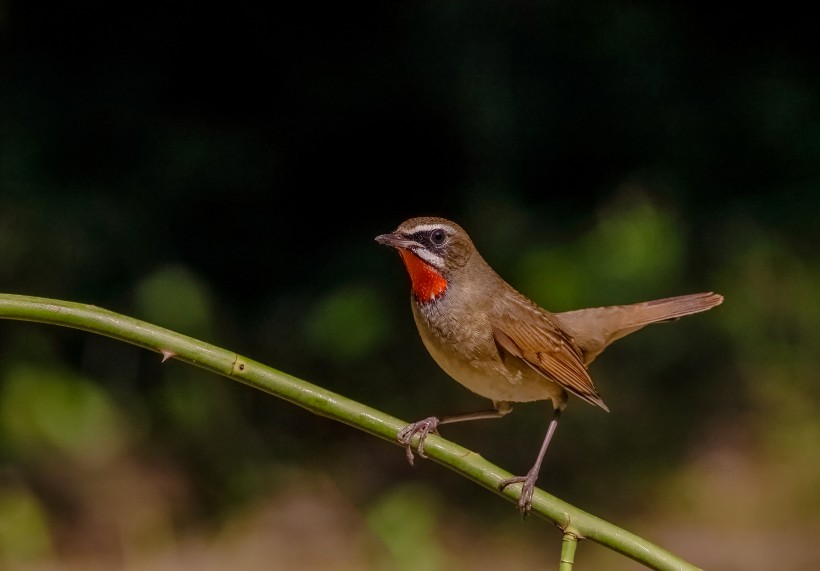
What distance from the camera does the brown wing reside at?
4344 mm

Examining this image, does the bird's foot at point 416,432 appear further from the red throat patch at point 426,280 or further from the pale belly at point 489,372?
the red throat patch at point 426,280

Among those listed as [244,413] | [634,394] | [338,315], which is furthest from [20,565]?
[634,394]

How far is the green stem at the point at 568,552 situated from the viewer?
2596 millimetres

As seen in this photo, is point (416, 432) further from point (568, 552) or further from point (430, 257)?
point (568, 552)

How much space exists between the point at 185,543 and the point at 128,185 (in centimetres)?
290

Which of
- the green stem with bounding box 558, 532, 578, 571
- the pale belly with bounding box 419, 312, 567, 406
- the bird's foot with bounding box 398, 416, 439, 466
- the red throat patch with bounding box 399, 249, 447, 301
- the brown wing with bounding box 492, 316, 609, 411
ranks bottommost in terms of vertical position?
the green stem with bounding box 558, 532, 578, 571

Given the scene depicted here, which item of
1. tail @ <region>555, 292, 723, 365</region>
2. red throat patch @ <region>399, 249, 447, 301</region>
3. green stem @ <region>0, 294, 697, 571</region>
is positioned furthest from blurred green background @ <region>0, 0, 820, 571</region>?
green stem @ <region>0, 294, 697, 571</region>

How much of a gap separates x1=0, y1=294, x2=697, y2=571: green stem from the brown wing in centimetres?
149

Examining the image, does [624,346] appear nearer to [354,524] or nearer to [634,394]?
[634,394]

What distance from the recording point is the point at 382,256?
9328 millimetres

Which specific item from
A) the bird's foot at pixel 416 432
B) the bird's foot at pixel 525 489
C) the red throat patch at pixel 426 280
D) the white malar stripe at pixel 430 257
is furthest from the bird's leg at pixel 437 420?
the white malar stripe at pixel 430 257

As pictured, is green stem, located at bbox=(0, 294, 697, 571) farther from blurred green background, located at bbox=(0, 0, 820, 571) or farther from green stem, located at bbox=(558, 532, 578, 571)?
blurred green background, located at bbox=(0, 0, 820, 571)

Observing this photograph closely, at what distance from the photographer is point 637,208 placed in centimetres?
929

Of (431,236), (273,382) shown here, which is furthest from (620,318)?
(273,382)
